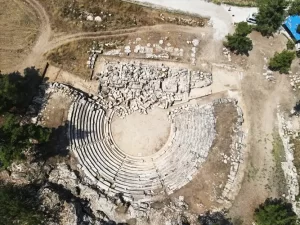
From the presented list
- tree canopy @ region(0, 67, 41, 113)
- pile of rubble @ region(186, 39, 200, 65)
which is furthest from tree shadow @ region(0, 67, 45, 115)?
pile of rubble @ region(186, 39, 200, 65)

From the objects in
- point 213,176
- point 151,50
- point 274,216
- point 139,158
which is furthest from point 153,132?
point 274,216

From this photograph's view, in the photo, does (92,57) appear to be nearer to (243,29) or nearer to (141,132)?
(141,132)

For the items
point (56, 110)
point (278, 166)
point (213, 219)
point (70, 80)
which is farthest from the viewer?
point (70, 80)

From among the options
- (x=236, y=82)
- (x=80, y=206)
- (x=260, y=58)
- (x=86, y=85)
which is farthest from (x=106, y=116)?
(x=260, y=58)

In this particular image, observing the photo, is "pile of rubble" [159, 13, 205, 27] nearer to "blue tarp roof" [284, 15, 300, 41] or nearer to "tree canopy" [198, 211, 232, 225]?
"blue tarp roof" [284, 15, 300, 41]

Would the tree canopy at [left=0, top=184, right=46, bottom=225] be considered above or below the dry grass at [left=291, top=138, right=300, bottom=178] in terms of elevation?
below
